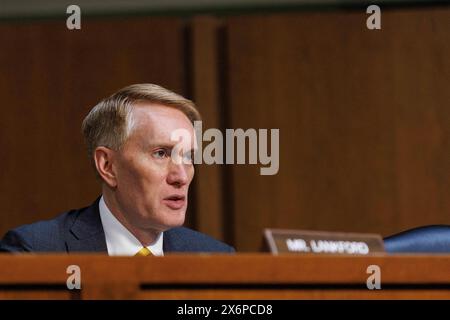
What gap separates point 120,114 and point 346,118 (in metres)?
1.51

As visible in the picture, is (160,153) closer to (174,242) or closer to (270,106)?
(174,242)

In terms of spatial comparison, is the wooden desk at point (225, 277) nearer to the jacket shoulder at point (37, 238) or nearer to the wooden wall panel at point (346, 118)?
the jacket shoulder at point (37, 238)

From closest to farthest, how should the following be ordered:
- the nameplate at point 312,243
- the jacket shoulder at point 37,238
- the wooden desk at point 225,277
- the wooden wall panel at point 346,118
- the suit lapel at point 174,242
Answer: the wooden desk at point 225,277
the nameplate at point 312,243
the jacket shoulder at point 37,238
the suit lapel at point 174,242
the wooden wall panel at point 346,118

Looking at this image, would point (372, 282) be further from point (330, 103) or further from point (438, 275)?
point (330, 103)

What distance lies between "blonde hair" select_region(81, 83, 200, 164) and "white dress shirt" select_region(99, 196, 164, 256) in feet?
0.49

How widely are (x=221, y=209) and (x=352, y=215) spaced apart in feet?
1.40

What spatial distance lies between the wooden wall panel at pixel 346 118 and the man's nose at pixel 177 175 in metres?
1.39

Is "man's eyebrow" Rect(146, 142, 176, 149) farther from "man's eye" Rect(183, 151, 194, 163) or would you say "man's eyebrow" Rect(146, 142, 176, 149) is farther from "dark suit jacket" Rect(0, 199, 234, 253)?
"dark suit jacket" Rect(0, 199, 234, 253)

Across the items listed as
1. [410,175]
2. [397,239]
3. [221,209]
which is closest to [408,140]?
[410,175]

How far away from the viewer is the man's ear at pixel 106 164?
1.96 m

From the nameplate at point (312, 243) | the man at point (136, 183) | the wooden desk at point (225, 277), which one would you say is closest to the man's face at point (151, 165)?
the man at point (136, 183)

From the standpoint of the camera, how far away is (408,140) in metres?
3.33

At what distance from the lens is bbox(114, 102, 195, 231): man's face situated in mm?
1928

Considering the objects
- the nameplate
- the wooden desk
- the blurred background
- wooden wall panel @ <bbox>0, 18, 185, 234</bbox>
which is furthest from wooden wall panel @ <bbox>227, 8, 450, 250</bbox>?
the wooden desk
